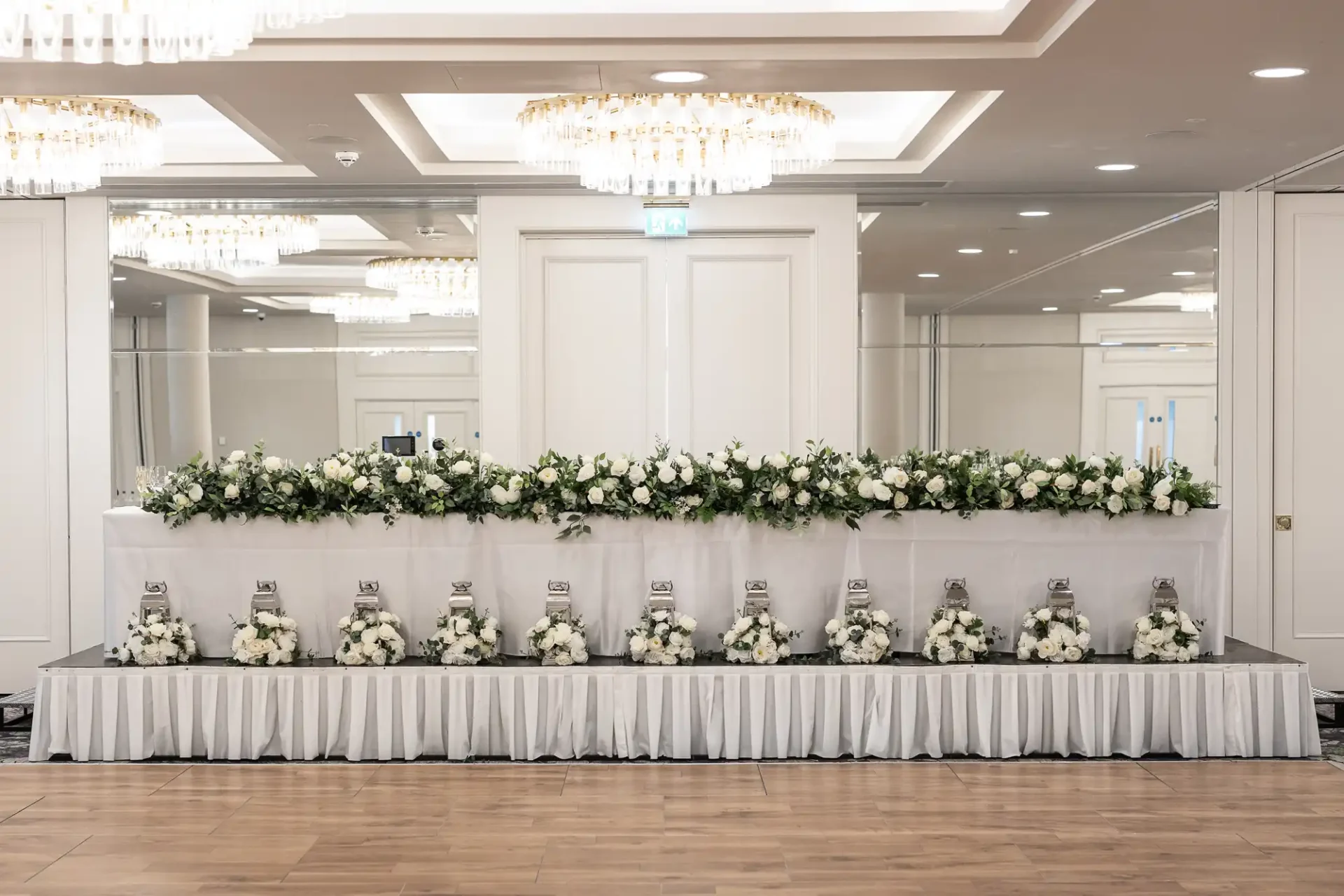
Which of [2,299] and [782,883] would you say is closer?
[782,883]

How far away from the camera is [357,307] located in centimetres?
855

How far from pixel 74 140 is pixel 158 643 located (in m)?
2.46

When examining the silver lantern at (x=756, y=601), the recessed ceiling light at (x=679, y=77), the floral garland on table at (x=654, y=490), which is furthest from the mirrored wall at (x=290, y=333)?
the recessed ceiling light at (x=679, y=77)

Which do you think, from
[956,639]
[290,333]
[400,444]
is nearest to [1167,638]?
[956,639]

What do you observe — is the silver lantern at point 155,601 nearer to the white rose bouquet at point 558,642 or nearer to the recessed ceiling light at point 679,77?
the white rose bouquet at point 558,642

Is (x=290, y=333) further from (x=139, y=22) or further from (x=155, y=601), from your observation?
(x=139, y=22)

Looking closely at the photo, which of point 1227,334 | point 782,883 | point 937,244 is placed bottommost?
point 782,883

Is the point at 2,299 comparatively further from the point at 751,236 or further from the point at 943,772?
the point at 943,772

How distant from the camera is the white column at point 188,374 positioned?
8539mm

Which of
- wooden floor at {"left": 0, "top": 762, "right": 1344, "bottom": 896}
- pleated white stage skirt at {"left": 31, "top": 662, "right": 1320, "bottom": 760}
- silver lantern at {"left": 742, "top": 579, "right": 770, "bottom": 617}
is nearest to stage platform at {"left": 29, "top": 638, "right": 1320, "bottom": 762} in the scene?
pleated white stage skirt at {"left": 31, "top": 662, "right": 1320, "bottom": 760}

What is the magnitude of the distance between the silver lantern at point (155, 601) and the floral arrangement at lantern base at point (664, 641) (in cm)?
233

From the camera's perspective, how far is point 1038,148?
7.05 m

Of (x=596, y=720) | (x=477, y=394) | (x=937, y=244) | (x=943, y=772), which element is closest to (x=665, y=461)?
(x=596, y=720)

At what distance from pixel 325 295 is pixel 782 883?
5.56 metres
